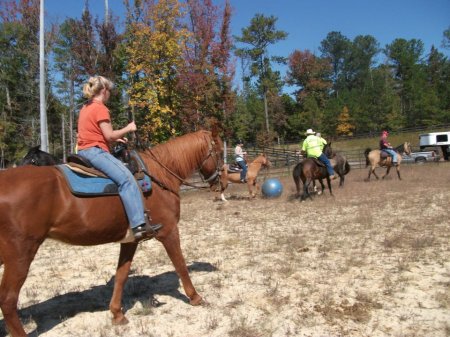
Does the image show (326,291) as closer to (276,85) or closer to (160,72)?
(160,72)

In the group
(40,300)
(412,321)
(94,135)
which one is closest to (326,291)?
(412,321)

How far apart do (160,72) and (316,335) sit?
19.9m

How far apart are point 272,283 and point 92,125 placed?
119 inches

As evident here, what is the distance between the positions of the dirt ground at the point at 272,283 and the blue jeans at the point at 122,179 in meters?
1.19

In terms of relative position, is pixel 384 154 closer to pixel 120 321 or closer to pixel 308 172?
pixel 308 172

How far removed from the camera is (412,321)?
399cm

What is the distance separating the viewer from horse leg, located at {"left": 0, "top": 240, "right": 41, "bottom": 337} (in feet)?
11.5

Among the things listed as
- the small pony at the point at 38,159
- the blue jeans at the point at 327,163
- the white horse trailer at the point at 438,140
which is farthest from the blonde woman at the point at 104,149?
the white horse trailer at the point at 438,140

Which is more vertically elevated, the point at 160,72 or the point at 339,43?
the point at 339,43

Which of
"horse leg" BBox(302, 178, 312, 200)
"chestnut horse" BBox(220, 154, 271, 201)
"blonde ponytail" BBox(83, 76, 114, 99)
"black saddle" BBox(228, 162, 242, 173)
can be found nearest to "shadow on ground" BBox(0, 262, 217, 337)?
"blonde ponytail" BBox(83, 76, 114, 99)

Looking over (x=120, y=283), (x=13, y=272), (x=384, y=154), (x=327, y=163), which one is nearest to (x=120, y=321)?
(x=120, y=283)

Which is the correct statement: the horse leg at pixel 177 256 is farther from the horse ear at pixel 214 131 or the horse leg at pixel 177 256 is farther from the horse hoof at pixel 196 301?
the horse ear at pixel 214 131

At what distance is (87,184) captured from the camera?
13.0 ft

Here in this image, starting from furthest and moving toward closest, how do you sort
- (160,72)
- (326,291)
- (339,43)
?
(339,43)
(160,72)
(326,291)
